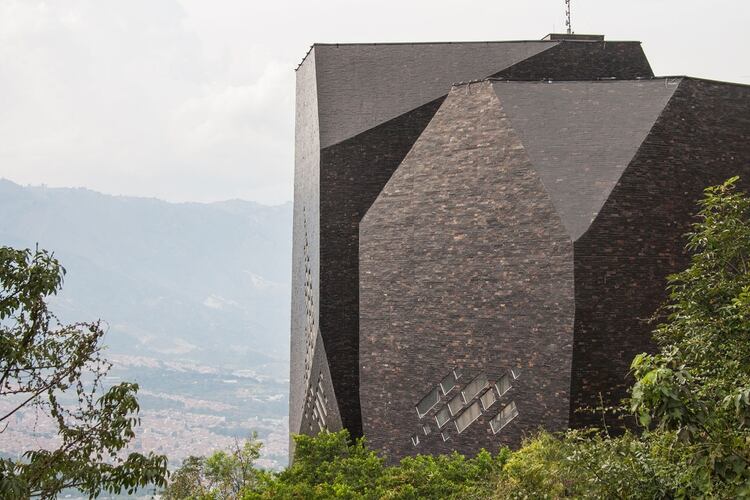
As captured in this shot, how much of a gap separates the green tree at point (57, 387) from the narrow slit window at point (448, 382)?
23.5 feet

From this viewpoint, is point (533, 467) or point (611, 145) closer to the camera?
point (533, 467)

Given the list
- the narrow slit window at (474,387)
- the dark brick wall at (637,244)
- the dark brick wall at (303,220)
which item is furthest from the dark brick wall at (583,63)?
the narrow slit window at (474,387)

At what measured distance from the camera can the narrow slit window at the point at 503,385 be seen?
1446 centimetres

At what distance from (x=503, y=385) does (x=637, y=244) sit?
2.96 meters

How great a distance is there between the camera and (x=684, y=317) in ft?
33.3

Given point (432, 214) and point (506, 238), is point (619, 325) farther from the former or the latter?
point (432, 214)

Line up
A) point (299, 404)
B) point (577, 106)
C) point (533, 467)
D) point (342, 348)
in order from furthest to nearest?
1. point (299, 404)
2. point (342, 348)
3. point (577, 106)
4. point (533, 467)

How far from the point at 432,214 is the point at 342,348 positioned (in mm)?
4377

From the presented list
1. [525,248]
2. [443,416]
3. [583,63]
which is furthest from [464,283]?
[583,63]

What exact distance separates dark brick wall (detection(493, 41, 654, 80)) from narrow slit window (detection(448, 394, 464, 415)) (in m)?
7.18

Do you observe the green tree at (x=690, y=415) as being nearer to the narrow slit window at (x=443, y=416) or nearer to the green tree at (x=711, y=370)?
the green tree at (x=711, y=370)

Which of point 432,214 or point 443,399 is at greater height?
point 432,214

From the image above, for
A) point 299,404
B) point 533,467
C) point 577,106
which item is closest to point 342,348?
point 299,404

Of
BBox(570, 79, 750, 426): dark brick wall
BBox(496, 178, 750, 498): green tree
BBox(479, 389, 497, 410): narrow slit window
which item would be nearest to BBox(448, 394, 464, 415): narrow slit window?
BBox(479, 389, 497, 410): narrow slit window
